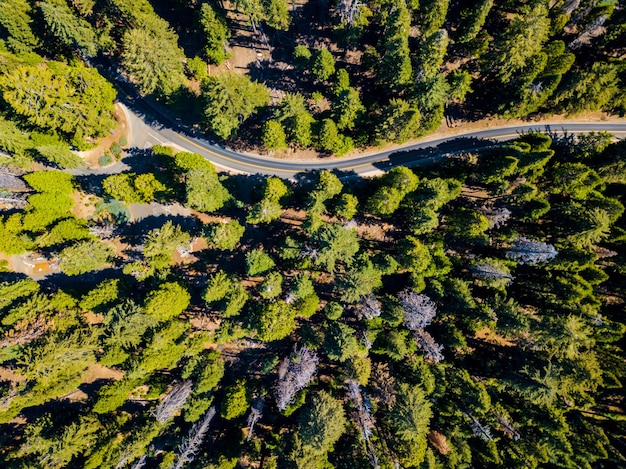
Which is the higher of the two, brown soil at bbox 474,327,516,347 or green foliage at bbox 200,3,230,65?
green foliage at bbox 200,3,230,65

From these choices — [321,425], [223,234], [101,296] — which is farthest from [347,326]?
[101,296]

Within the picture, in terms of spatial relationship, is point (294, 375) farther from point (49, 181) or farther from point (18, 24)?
point (18, 24)

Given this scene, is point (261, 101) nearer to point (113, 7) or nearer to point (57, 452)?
point (113, 7)

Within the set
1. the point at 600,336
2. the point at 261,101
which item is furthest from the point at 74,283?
the point at 600,336

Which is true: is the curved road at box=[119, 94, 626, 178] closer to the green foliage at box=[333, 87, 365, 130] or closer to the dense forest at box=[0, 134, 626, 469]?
the dense forest at box=[0, 134, 626, 469]

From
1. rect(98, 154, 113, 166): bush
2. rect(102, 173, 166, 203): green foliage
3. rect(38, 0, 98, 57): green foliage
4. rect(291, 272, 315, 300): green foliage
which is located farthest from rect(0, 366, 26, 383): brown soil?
rect(38, 0, 98, 57): green foliage

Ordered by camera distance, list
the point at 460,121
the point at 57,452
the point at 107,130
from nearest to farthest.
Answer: the point at 57,452 → the point at 107,130 → the point at 460,121

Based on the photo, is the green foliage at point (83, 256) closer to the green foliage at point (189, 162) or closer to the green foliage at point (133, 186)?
the green foliage at point (133, 186)
